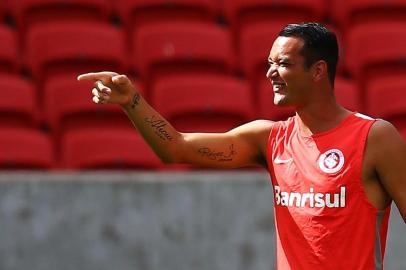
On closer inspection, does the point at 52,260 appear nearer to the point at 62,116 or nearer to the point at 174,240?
the point at 174,240

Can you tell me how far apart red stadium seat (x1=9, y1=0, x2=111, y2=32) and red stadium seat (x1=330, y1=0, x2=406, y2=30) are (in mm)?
1862

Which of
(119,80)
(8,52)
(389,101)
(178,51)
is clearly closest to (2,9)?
(8,52)

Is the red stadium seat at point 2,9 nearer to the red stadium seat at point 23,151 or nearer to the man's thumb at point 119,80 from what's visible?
the red stadium seat at point 23,151

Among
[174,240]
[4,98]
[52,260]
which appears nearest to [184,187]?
[174,240]

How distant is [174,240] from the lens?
21.7 feet

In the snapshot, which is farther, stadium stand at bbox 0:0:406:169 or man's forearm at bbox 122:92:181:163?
stadium stand at bbox 0:0:406:169

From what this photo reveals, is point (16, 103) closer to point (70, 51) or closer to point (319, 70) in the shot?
point (70, 51)

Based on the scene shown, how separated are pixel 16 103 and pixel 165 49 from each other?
1184 mm

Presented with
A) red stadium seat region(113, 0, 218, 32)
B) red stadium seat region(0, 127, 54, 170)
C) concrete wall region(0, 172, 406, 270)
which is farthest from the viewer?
red stadium seat region(113, 0, 218, 32)

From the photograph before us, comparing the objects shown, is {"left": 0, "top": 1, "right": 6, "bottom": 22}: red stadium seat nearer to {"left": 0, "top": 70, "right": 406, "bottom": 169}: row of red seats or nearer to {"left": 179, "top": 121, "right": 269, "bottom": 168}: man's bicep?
{"left": 0, "top": 70, "right": 406, "bottom": 169}: row of red seats

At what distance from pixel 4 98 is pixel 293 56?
350 centimetres

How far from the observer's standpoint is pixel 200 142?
450 cm

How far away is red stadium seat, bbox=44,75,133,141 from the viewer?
7438 millimetres

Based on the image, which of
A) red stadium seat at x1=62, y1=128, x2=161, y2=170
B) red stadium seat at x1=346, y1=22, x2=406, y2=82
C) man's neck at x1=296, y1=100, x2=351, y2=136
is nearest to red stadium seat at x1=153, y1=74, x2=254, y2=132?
red stadium seat at x1=62, y1=128, x2=161, y2=170
